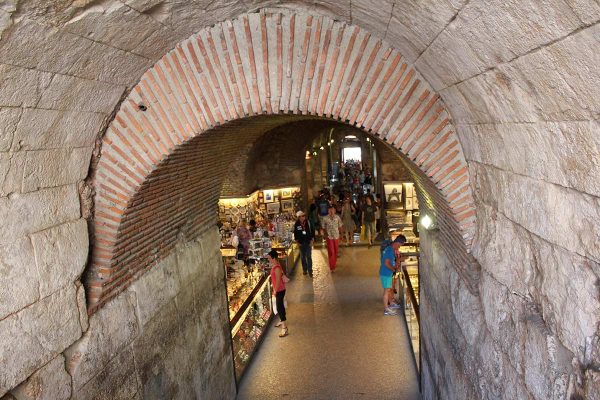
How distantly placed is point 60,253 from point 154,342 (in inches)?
57.6

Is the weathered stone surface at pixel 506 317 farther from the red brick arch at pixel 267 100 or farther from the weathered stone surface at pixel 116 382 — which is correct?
the weathered stone surface at pixel 116 382

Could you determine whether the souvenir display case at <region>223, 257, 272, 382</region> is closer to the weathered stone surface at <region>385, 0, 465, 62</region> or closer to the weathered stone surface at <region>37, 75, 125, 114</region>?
the weathered stone surface at <region>37, 75, 125, 114</region>

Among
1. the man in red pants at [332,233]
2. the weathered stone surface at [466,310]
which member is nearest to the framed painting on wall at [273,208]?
the man in red pants at [332,233]

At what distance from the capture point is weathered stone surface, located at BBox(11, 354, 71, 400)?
2721mm

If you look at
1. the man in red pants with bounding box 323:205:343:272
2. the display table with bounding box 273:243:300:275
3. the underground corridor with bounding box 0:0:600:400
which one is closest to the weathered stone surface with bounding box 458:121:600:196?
the underground corridor with bounding box 0:0:600:400

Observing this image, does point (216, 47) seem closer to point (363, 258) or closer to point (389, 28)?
point (389, 28)

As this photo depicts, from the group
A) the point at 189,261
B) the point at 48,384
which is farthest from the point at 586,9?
the point at 189,261

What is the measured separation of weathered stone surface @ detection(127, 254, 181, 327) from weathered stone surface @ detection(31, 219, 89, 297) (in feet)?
2.31

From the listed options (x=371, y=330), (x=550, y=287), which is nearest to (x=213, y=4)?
(x=550, y=287)

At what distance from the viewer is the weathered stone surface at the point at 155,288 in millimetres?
3957

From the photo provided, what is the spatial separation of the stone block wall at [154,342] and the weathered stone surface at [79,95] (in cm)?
112

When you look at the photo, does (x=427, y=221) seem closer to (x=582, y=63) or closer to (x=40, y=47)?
(x=582, y=63)

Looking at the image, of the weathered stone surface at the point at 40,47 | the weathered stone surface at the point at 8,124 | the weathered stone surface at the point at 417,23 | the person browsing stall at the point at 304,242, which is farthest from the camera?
the person browsing stall at the point at 304,242

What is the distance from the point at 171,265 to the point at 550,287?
3287 mm
